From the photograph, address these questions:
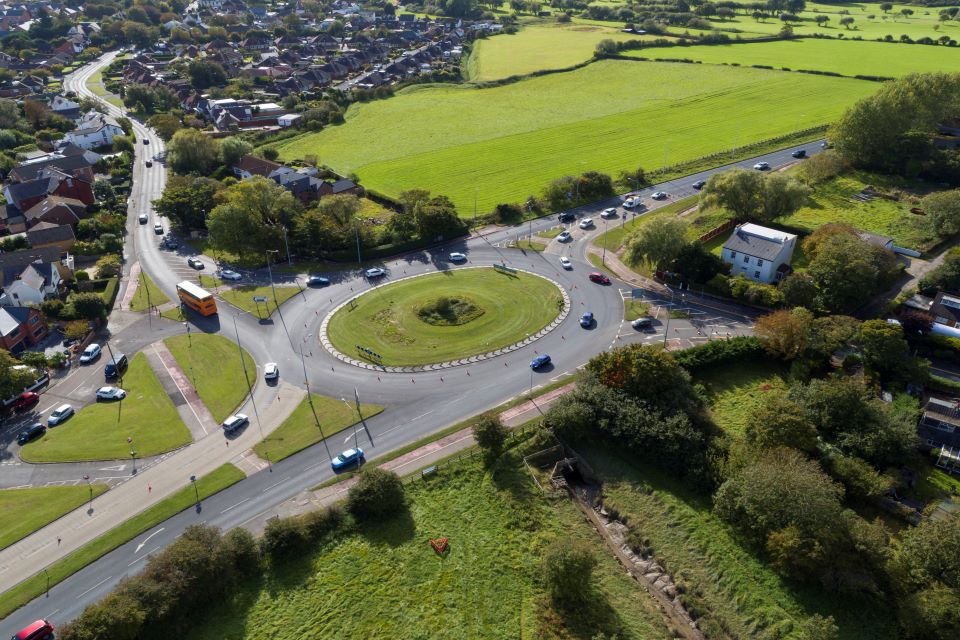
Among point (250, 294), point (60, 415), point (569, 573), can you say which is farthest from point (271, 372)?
point (569, 573)

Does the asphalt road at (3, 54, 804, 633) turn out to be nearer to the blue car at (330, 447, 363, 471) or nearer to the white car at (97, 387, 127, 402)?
the blue car at (330, 447, 363, 471)

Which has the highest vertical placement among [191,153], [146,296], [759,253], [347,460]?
[759,253]

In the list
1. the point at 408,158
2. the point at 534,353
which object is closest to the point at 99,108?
the point at 408,158

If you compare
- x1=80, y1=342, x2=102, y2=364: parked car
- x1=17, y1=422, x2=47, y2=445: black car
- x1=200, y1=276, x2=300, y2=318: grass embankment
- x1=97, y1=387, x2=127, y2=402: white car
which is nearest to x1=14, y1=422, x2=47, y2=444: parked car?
x1=17, y1=422, x2=47, y2=445: black car

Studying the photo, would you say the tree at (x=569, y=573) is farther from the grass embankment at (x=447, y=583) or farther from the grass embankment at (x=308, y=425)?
the grass embankment at (x=308, y=425)

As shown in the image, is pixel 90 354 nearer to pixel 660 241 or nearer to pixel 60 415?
pixel 60 415

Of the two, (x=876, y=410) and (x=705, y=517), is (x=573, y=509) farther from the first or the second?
(x=876, y=410)
